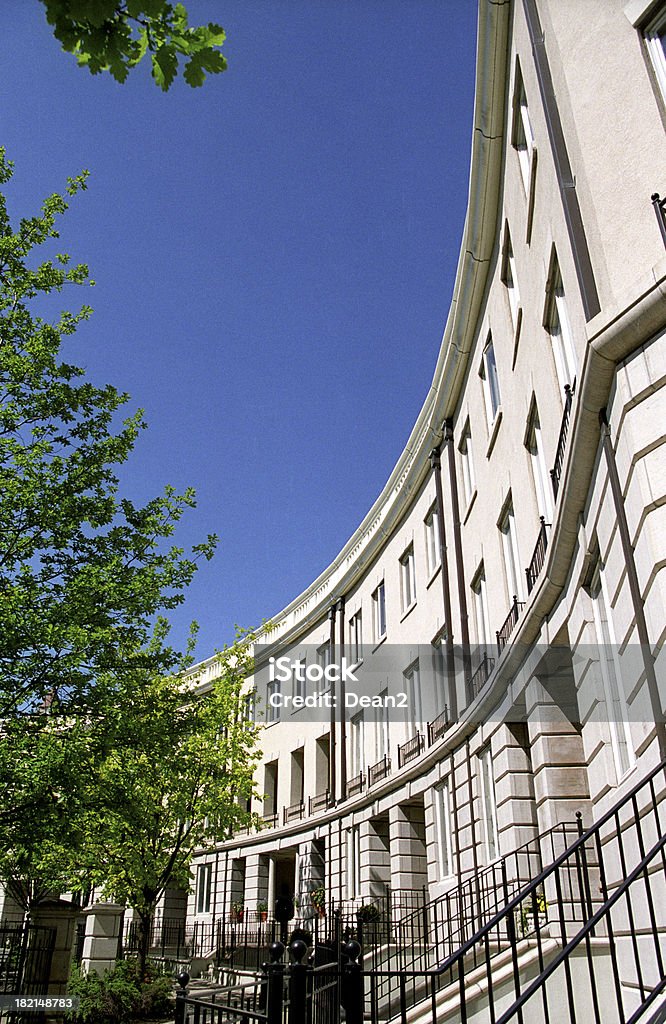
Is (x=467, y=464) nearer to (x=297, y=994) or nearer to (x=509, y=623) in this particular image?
(x=509, y=623)

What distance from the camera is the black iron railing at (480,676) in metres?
15.6

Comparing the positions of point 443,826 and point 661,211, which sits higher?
point 661,211

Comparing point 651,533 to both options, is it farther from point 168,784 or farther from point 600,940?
point 168,784

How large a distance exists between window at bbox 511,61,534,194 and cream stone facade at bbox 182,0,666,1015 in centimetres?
5

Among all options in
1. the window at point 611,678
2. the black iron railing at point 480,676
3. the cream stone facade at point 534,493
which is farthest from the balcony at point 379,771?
the window at point 611,678

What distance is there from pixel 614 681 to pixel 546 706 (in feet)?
10.3

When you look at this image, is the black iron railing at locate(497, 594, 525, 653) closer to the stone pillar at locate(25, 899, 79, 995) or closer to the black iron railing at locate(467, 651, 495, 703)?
the black iron railing at locate(467, 651, 495, 703)

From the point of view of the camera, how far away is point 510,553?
15.2 metres

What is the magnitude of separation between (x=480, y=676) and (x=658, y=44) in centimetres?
1137

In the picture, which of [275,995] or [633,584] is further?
[633,584]

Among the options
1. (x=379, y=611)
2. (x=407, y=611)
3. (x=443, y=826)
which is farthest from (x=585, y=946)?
(x=379, y=611)

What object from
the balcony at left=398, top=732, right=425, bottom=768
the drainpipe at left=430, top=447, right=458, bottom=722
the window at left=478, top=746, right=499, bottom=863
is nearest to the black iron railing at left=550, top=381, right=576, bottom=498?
the window at left=478, top=746, right=499, bottom=863

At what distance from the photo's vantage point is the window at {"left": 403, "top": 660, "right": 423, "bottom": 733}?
21875 millimetres

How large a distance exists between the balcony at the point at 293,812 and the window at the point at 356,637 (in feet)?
21.1
